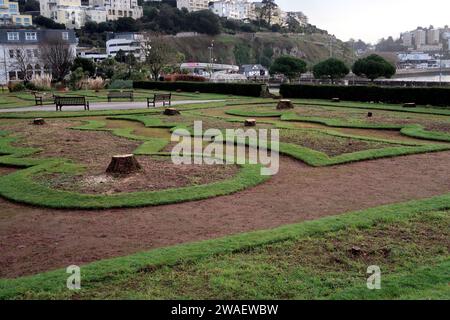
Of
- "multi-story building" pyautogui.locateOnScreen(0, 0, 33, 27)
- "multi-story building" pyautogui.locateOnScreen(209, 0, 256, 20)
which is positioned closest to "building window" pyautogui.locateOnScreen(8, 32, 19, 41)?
"multi-story building" pyautogui.locateOnScreen(0, 0, 33, 27)

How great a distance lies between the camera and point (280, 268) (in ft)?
16.8

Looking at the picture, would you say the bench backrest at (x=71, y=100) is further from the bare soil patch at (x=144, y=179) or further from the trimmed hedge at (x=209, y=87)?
the bare soil patch at (x=144, y=179)

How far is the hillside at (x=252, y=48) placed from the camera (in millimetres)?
120625

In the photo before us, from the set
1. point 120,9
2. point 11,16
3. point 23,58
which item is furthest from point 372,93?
point 120,9

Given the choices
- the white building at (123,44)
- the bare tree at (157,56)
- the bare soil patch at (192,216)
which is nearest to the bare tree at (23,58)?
the bare tree at (157,56)

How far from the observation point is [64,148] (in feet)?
42.7

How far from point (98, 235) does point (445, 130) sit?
1308 centimetres

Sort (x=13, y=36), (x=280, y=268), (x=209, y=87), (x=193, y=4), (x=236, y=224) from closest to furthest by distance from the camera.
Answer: (x=280, y=268) < (x=236, y=224) < (x=209, y=87) < (x=13, y=36) < (x=193, y=4)

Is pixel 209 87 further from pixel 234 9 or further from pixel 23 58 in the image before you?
pixel 234 9

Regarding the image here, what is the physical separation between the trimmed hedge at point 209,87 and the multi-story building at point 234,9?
13716 cm

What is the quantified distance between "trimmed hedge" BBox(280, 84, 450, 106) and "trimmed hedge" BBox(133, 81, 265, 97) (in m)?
2.43

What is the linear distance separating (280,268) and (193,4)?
186 metres

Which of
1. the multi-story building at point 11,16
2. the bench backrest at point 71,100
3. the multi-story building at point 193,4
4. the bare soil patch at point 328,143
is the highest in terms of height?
the multi-story building at point 193,4
